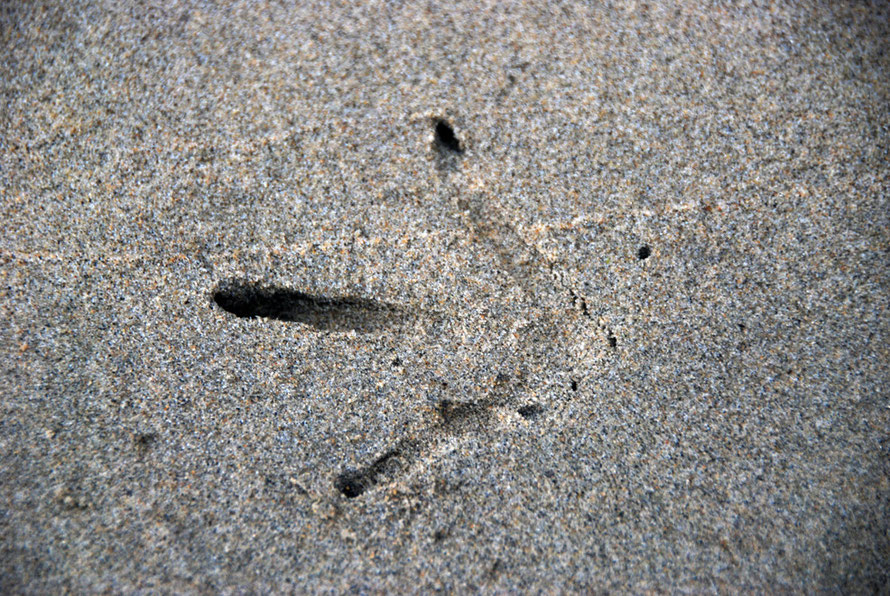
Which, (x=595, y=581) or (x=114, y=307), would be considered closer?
(x=595, y=581)

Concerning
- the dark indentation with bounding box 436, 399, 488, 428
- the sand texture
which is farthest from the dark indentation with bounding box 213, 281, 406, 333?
the dark indentation with bounding box 436, 399, 488, 428

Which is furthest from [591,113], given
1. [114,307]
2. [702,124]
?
[114,307]

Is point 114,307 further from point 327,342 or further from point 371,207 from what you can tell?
point 371,207

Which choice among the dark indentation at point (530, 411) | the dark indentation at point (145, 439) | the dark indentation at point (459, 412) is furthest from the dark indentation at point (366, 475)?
the dark indentation at point (145, 439)

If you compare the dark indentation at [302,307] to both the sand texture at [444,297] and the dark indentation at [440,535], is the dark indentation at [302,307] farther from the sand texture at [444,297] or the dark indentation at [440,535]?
the dark indentation at [440,535]

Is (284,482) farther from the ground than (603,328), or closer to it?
closer to it

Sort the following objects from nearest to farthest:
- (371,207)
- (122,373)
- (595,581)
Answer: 1. (595,581)
2. (122,373)
3. (371,207)

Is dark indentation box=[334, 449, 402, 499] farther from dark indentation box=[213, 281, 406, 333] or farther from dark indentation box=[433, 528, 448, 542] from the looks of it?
dark indentation box=[213, 281, 406, 333]
